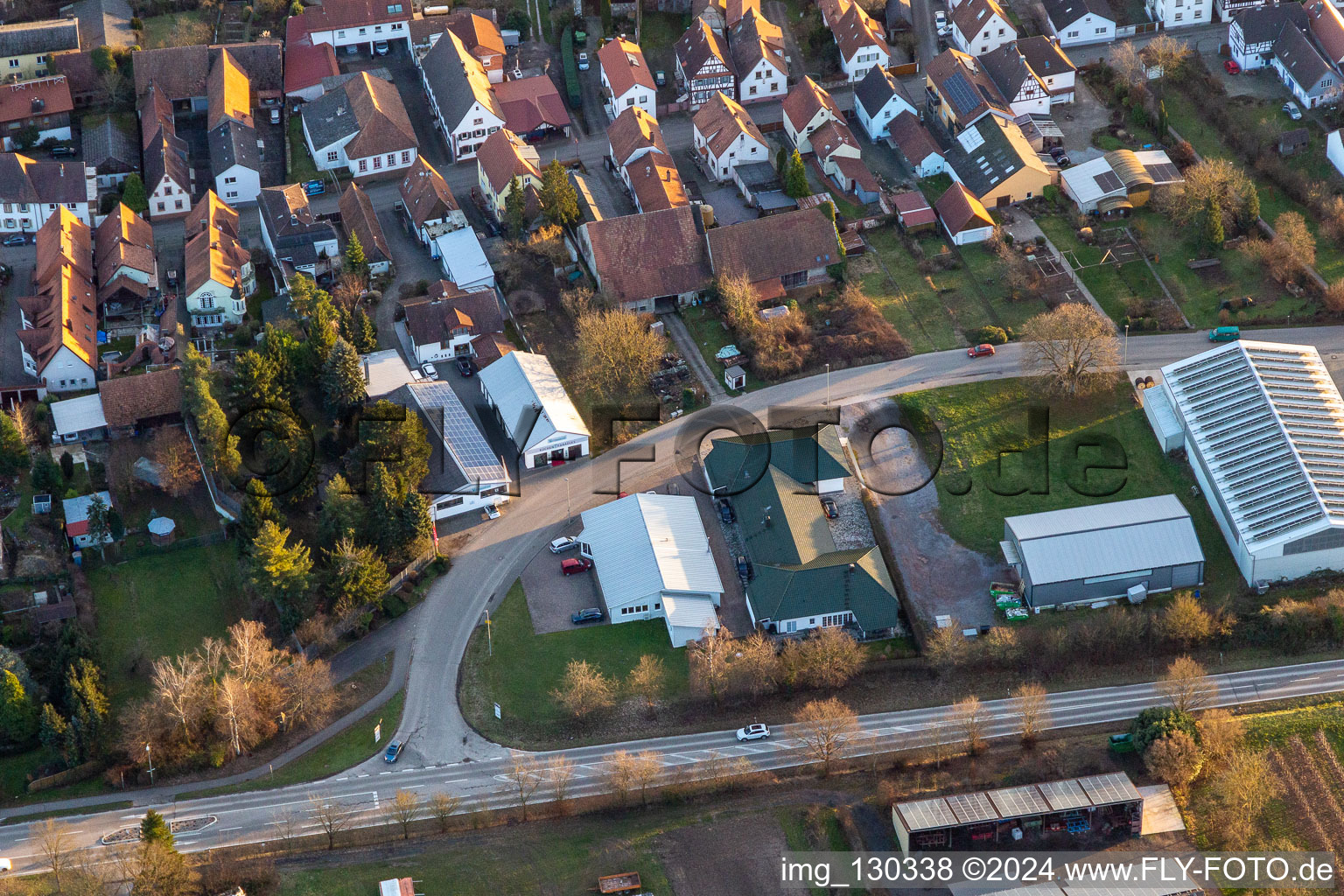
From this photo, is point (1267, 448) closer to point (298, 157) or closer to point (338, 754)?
point (338, 754)

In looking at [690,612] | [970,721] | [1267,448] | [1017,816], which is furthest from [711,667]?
[1267,448]

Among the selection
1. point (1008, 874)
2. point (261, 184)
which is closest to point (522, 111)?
point (261, 184)

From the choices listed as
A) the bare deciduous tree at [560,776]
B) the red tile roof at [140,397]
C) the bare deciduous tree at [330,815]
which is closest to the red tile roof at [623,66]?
the red tile roof at [140,397]

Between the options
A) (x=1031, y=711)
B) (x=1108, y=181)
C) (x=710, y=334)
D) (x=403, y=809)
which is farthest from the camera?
(x=1108, y=181)

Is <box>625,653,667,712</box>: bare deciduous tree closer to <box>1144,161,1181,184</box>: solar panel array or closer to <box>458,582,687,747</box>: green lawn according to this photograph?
<box>458,582,687,747</box>: green lawn

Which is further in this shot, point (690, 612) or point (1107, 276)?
point (1107, 276)

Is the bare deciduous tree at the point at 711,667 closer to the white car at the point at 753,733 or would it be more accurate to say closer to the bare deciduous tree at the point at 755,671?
the bare deciduous tree at the point at 755,671
